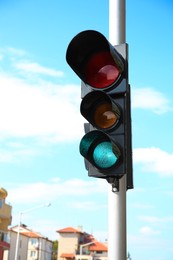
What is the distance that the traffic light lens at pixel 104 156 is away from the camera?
3299 millimetres

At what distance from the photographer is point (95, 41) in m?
3.60

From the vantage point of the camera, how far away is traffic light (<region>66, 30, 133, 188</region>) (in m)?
3.30

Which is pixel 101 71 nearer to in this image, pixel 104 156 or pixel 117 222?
pixel 104 156

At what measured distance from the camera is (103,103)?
349cm

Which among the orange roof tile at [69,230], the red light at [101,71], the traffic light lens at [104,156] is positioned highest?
the orange roof tile at [69,230]

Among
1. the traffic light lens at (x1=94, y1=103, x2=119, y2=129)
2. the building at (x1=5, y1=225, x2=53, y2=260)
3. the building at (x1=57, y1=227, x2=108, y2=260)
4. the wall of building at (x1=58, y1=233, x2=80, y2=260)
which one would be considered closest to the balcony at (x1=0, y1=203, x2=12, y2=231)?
the building at (x1=5, y1=225, x2=53, y2=260)

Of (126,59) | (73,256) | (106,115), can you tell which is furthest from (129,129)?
(73,256)

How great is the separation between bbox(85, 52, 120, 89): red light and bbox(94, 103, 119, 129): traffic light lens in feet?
0.53

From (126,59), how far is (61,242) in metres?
87.2

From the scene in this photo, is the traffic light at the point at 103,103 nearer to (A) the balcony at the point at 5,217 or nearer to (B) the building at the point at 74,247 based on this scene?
(A) the balcony at the point at 5,217

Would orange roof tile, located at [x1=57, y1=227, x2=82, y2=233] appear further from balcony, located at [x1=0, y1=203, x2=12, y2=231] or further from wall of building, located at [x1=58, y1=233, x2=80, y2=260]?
balcony, located at [x1=0, y1=203, x2=12, y2=231]

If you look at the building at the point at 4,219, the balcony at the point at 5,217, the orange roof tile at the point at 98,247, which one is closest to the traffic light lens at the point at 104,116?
the building at the point at 4,219

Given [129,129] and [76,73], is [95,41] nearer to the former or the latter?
[76,73]

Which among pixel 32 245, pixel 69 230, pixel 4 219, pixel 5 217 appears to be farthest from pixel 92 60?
pixel 69 230
